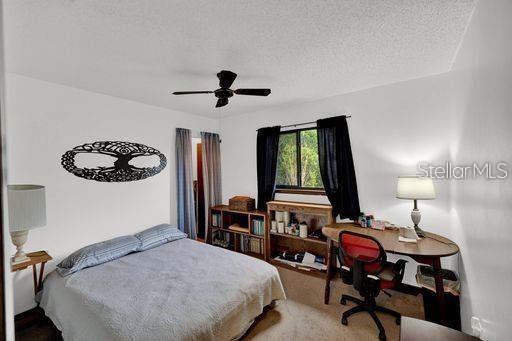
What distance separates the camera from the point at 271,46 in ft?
5.75

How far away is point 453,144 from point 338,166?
1.17m

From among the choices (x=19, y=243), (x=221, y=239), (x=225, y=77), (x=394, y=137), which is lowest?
(x=221, y=239)

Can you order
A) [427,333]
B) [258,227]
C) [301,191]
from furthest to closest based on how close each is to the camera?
[258,227] < [301,191] < [427,333]

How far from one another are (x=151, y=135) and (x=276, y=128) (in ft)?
6.21

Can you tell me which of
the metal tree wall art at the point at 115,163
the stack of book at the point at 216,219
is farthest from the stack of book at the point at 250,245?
the metal tree wall art at the point at 115,163

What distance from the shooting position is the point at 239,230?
368cm

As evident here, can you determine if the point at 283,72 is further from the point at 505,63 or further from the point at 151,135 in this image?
the point at 151,135

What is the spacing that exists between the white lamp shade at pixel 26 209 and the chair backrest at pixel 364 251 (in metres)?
2.57

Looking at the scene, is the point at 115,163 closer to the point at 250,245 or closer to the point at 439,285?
the point at 250,245

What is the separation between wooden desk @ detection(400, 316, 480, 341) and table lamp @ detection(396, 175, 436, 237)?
55.2 inches

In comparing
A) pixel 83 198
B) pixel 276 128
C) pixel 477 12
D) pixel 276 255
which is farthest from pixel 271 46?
pixel 276 255

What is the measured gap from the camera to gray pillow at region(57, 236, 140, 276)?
86.2 inches

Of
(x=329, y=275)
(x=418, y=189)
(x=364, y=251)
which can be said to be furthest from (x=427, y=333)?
(x=418, y=189)

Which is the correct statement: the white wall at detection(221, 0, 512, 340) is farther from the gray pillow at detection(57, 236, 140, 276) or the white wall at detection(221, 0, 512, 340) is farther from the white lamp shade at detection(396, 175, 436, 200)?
the gray pillow at detection(57, 236, 140, 276)
